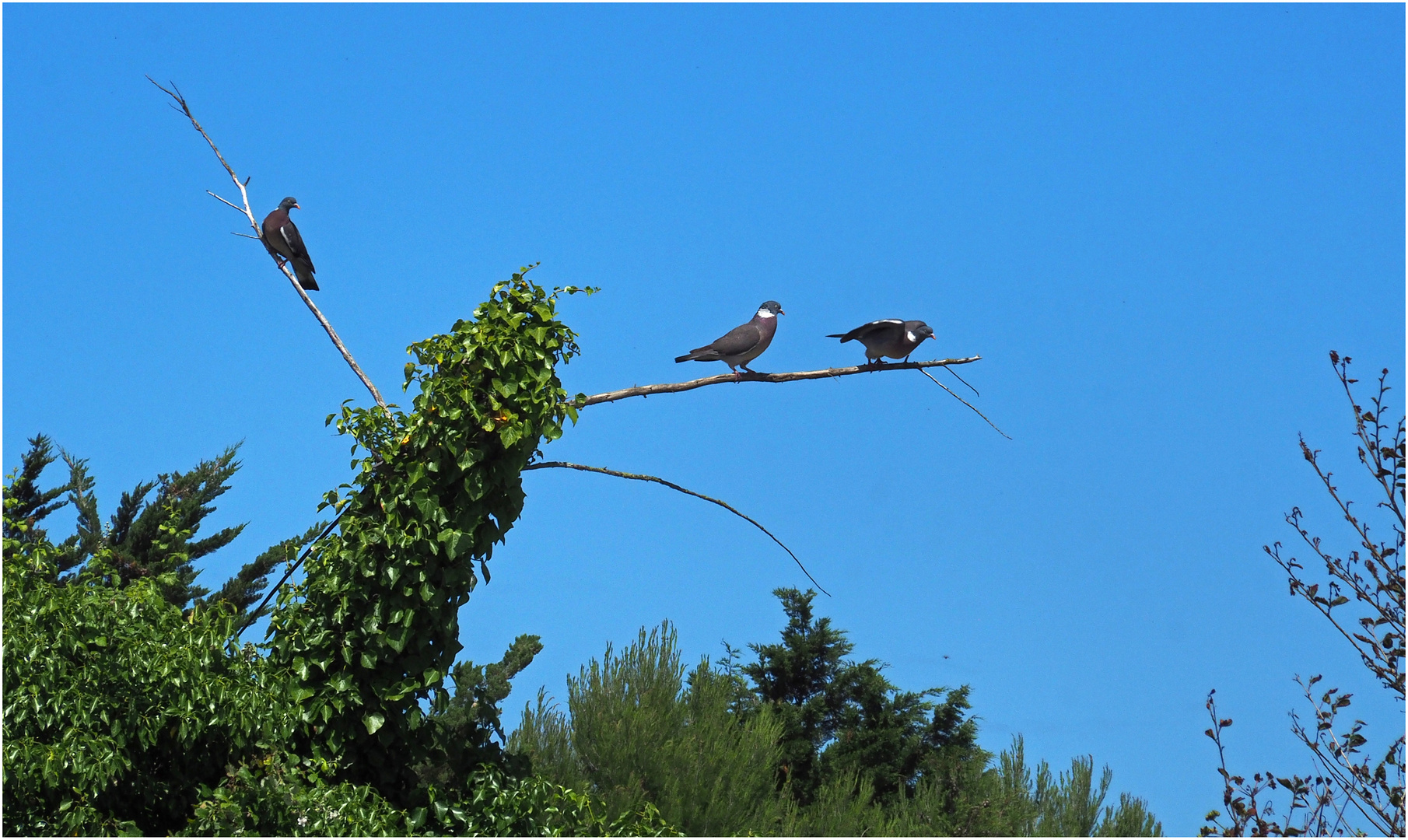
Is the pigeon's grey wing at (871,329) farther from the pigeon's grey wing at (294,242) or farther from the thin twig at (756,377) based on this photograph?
the pigeon's grey wing at (294,242)

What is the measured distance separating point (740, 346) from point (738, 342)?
3 centimetres

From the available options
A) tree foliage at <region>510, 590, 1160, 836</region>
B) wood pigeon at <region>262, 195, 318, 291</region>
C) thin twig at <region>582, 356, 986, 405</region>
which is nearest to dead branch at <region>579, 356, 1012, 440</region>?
thin twig at <region>582, 356, 986, 405</region>

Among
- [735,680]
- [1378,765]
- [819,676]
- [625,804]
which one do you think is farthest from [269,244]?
[819,676]

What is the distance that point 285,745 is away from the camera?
18.4 feet

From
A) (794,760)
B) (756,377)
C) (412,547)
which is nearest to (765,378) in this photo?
(756,377)

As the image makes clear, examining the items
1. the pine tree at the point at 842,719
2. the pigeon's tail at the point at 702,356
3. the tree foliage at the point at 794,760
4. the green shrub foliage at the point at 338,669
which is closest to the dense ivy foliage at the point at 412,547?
the green shrub foliage at the point at 338,669

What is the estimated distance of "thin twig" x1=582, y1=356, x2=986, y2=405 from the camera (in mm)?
6371

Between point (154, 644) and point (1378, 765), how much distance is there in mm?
5675

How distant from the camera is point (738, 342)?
7254 millimetres

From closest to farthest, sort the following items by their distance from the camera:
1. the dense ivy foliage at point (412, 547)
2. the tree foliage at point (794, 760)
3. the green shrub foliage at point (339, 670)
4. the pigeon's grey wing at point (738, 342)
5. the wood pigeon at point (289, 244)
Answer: the green shrub foliage at point (339, 670), the dense ivy foliage at point (412, 547), the pigeon's grey wing at point (738, 342), the wood pigeon at point (289, 244), the tree foliage at point (794, 760)

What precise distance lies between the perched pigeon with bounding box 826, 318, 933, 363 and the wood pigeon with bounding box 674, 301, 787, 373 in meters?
0.62

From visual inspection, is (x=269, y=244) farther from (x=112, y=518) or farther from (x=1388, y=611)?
(x=112, y=518)

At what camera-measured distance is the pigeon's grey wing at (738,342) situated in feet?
23.8

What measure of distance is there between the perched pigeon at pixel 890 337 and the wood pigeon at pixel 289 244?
365 centimetres
